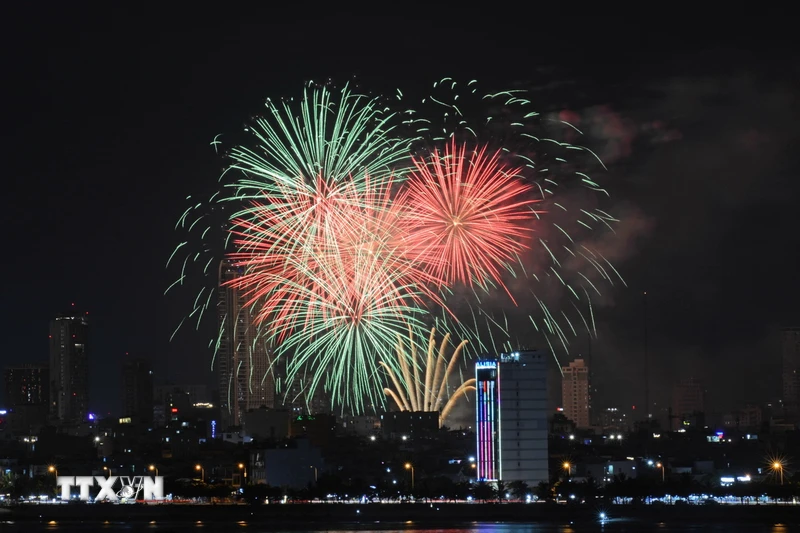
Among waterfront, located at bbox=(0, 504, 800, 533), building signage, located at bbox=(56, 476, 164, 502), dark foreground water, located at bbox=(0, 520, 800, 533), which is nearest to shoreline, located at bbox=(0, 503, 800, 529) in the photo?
waterfront, located at bbox=(0, 504, 800, 533)

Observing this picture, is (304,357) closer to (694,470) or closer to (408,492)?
(408,492)

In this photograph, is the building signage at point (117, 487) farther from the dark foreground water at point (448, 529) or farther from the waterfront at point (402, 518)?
the dark foreground water at point (448, 529)

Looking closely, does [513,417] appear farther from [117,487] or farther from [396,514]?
[117,487]

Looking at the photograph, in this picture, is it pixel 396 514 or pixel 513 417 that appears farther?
pixel 513 417

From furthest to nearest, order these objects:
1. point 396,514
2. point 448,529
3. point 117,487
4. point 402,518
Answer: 1. point 117,487
2. point 396,514
3. point 402,518
4. point 448,529

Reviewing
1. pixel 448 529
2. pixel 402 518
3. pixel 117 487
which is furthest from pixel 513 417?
pixel 117 487

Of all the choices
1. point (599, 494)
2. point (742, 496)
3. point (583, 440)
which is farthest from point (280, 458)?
point (583, 440)

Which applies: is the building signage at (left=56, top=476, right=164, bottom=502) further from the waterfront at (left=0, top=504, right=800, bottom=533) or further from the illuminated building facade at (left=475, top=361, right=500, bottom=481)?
the illuminated building facade at (left=475, top=361, right=500, bottom=481)
